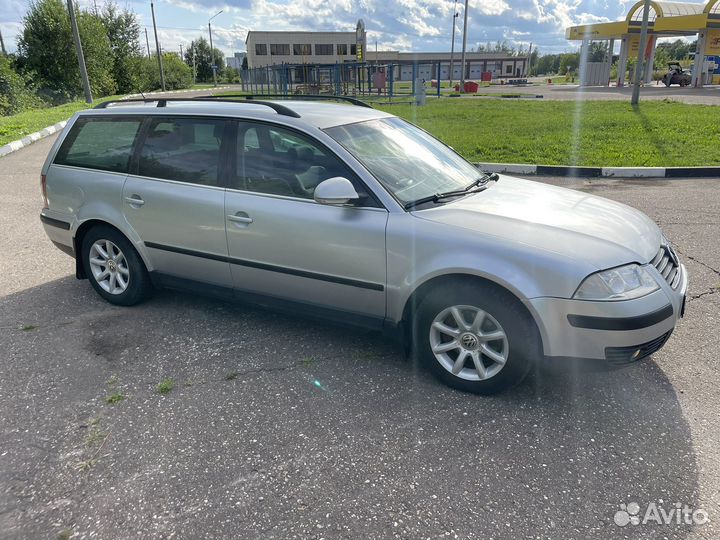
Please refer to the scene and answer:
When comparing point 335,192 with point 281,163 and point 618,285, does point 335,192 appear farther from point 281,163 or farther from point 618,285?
point 618,285

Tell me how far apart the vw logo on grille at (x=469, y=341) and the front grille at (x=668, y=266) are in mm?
1066

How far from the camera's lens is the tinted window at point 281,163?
3350mm

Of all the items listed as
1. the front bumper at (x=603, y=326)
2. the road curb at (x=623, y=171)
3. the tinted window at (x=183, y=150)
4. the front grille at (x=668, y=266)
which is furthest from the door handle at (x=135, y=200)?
the road curb at (x=623, y=171)

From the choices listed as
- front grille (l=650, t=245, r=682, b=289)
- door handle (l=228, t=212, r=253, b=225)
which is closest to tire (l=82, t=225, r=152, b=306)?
door handle (l=228, t=212, r=253, b=225)

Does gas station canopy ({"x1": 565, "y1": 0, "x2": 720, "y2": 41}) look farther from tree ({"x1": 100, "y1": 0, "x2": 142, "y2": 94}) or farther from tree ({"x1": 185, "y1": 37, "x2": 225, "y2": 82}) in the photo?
tree ({"x1": 185, "y1": 37, "x2": 225, "y2": 82})

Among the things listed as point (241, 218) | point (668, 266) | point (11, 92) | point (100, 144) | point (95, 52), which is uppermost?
point (95, 52)

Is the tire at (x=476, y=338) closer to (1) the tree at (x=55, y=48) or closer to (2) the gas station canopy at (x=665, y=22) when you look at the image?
(1) the tree at (x=55, y=48)

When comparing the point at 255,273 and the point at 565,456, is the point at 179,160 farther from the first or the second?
the point at 565,456

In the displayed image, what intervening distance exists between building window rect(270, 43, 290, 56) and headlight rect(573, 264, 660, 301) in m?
85.7

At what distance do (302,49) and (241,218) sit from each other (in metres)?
85.7

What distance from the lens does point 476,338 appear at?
9.72ft

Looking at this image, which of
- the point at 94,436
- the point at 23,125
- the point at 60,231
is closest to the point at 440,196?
the point at 94,436

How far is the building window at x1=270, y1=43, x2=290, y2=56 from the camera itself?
80.4 meters

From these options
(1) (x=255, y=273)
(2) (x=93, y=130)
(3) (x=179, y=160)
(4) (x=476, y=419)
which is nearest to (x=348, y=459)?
(4) (x=476, y=419)
